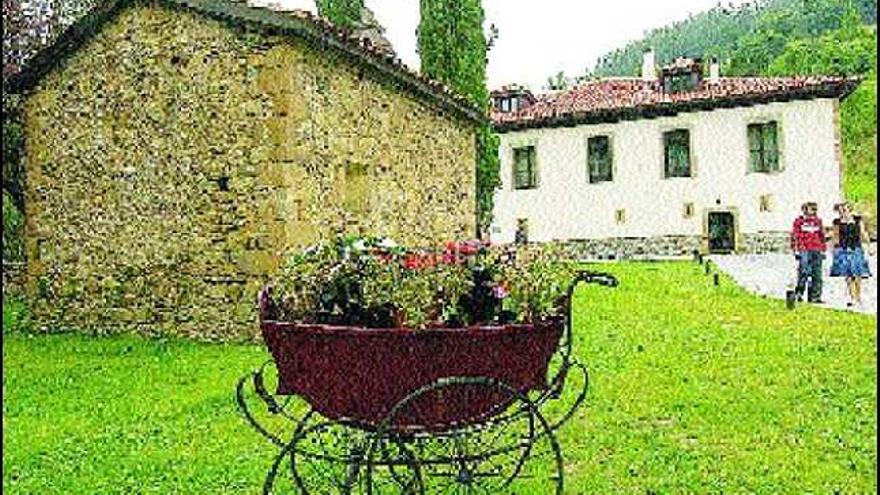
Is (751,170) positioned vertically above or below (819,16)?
below

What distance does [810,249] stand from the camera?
46.7ft

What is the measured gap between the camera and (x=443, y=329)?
151 inches

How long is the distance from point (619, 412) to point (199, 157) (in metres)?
6.29

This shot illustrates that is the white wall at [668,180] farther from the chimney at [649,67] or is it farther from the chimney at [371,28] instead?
the chimney at [371,28]

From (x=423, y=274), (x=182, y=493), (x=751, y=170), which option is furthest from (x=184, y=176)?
(x=751, y=170)

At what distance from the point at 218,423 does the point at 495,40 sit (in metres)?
16.2

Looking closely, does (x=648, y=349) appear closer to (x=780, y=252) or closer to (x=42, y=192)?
(x=42, y=192)

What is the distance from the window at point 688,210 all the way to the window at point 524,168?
4.53m

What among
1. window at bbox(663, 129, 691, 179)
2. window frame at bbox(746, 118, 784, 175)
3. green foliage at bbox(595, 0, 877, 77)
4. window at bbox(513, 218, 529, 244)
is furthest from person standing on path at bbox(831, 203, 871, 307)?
green foliage at bbox(595, 0, 877, 77)

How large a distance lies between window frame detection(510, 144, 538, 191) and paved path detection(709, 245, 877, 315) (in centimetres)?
621

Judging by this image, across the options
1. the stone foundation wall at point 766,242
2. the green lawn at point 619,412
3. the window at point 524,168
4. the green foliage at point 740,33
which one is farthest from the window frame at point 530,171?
the green lawn at point 619,412

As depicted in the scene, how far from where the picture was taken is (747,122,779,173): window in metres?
28.8

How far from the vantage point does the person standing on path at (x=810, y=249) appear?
14000mm

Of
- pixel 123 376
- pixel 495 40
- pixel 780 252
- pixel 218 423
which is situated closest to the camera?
pixel 218 423
